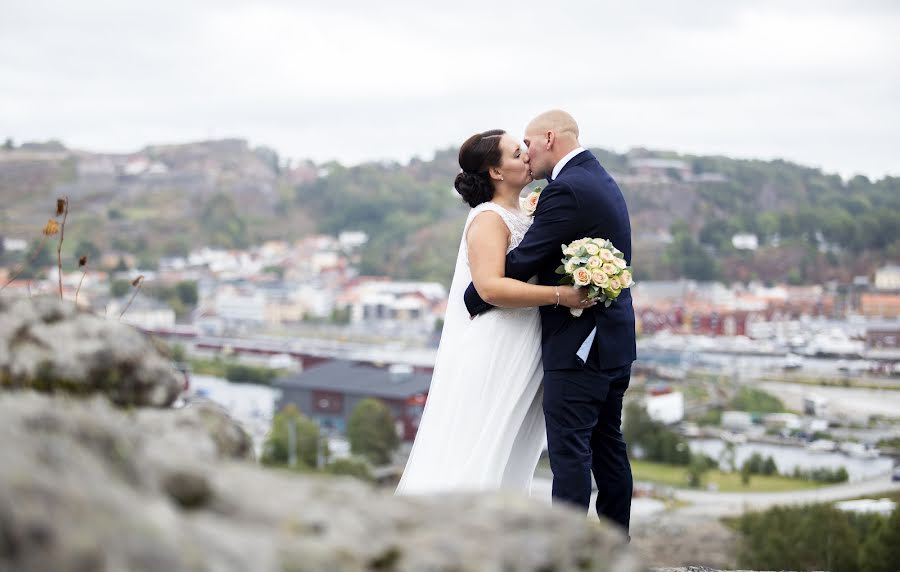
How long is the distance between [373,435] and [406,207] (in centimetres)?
5652

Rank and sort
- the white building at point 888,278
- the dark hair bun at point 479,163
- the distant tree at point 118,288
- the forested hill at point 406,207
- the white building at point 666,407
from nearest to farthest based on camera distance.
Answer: the dark hair bun at point 479,163 → the white building at point 666,407 → the distant tree at point 118,288 → the white building at point 888,278 → the forested hill at point 406,207

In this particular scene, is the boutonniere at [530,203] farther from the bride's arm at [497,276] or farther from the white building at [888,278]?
the white building at [888,278]

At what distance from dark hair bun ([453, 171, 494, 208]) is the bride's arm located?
124 millimetres

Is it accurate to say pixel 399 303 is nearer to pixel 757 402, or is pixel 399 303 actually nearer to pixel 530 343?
pixel 757 402

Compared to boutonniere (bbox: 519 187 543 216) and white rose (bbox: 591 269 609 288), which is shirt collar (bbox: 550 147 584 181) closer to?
boutonniere (bbox: 519 187 543 216)

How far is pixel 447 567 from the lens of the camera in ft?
3.00

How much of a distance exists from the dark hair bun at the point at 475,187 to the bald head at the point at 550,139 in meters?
0.15

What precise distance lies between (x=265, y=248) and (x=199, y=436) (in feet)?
321

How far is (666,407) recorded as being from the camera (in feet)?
153

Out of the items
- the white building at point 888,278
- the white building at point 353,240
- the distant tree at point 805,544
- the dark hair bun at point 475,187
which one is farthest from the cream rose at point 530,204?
the white building at point 353,240

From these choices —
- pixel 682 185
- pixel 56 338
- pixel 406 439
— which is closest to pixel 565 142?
pixel 56 338

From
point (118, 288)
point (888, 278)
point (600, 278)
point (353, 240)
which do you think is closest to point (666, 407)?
point (888, 278)

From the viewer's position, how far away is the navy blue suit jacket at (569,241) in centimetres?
242

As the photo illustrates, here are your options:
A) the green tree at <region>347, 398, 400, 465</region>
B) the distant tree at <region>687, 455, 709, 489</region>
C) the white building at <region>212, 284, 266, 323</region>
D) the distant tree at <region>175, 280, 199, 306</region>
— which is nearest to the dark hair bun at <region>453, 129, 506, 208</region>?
the distant tree at <region>687, 455, 709, 489</region>
